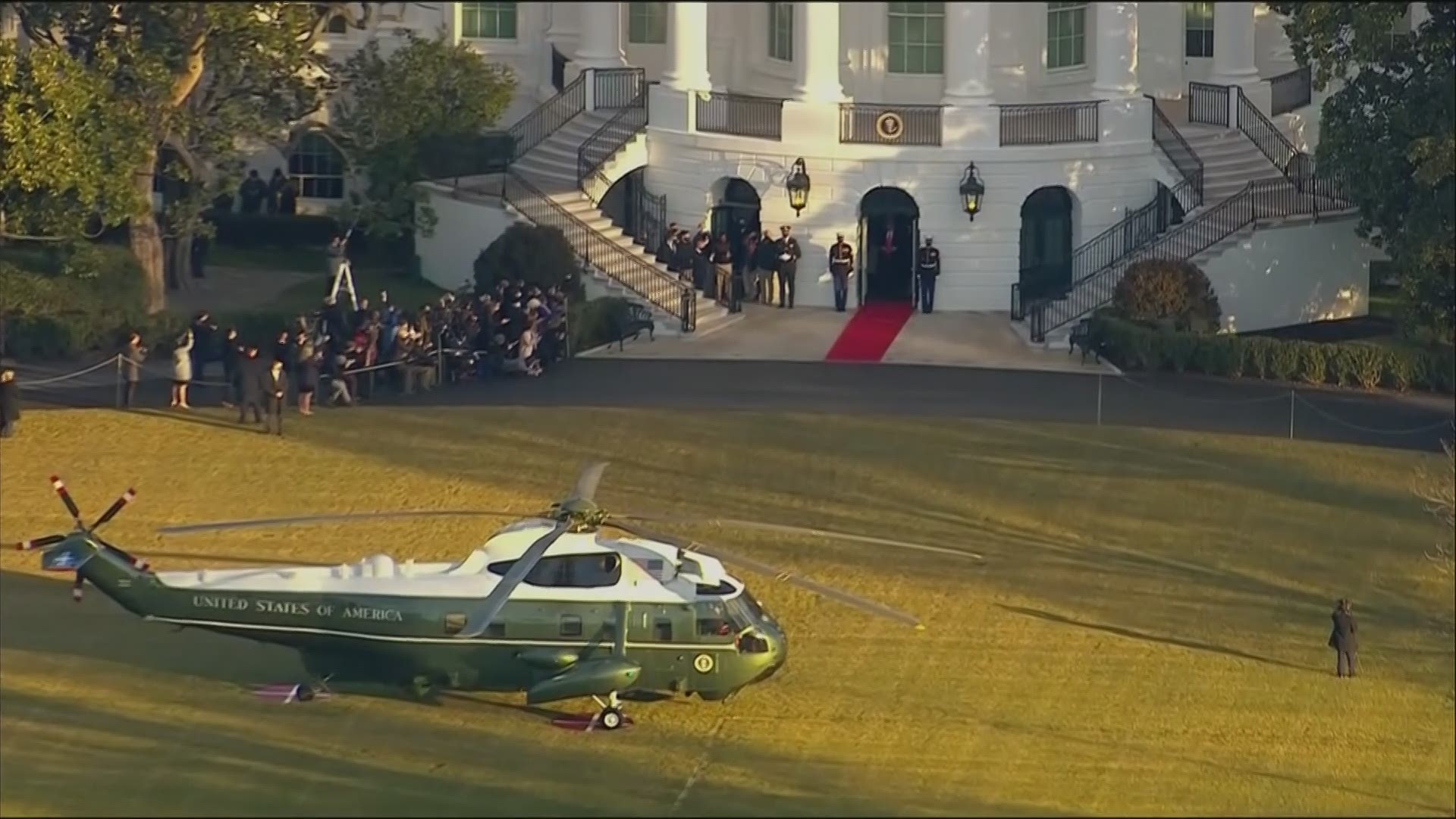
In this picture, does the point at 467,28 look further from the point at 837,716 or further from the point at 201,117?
the point at 837,716

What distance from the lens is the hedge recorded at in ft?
137

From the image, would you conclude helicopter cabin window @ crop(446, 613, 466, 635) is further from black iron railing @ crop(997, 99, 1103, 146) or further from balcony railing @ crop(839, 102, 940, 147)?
black iron railing @ crop(997, 99, 1103, 146)

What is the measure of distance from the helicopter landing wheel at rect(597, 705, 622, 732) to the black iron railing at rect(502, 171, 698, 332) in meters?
18.2

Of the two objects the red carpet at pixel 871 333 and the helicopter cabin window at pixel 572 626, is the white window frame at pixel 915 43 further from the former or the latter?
the helicopter cabin window at pixel 572 626

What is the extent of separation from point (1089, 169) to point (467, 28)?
13.7m

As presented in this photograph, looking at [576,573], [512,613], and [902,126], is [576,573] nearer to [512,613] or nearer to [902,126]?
[512,613]

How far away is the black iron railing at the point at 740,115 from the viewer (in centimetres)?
4912

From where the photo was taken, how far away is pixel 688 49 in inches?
1964

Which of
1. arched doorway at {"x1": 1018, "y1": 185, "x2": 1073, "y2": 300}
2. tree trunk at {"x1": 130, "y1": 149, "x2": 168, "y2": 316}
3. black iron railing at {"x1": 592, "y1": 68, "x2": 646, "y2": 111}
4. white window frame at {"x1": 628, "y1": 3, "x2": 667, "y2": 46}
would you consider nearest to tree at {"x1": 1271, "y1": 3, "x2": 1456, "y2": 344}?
arched doorway at {"x1": 1018, "y1": 185, "x2": 1073, "y2": 300}

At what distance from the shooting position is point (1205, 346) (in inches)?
1677

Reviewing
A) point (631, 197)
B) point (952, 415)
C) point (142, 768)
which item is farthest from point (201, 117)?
point (142, 768)

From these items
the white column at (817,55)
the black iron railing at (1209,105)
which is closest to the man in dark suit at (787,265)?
the white column at (817,55)

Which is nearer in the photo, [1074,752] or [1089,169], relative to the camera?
[1074,752]

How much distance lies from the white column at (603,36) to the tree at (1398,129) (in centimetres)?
1456
